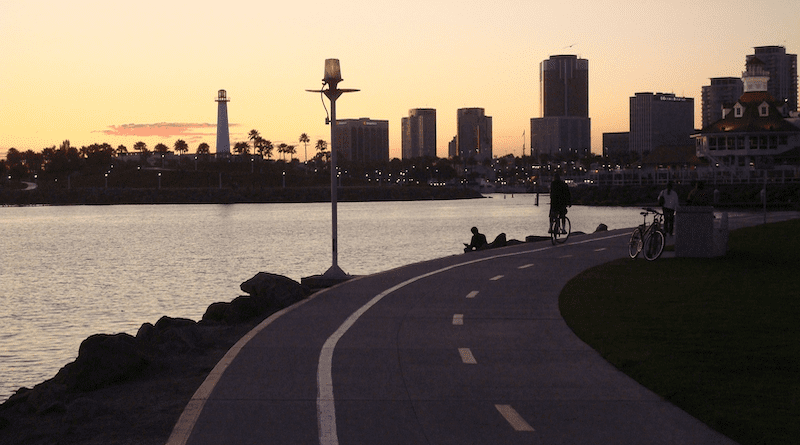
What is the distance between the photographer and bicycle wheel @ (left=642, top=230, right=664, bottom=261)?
75.7 feet

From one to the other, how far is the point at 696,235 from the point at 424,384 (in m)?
15.9

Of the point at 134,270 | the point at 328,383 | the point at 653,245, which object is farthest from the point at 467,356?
the point at 134,270

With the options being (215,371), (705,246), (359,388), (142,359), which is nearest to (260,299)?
(142,359)

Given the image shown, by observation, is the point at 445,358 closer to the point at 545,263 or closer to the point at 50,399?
the point at 50,399

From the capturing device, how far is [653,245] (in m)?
23.2

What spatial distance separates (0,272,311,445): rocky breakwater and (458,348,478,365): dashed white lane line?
3586 millimetres

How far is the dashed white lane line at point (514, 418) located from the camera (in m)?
8.14

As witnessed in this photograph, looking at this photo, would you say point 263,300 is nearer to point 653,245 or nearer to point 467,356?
point 467,356

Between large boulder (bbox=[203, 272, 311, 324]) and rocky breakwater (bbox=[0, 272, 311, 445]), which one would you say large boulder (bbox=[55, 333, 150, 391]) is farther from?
large boulder (bbox=[203, 272, 311, 324])

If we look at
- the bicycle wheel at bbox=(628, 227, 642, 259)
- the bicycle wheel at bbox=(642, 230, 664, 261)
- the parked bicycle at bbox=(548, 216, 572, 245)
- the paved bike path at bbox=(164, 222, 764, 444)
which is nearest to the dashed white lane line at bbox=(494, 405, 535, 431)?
the paved bike path at bbox=(164, 222, 764, 444)

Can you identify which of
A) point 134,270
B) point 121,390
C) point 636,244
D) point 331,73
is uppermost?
point 331,73

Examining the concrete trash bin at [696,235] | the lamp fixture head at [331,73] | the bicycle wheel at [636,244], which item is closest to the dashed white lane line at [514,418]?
the lamp fixture head at [331,73]

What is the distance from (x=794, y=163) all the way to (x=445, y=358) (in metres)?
126

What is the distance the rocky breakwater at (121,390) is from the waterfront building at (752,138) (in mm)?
114553
